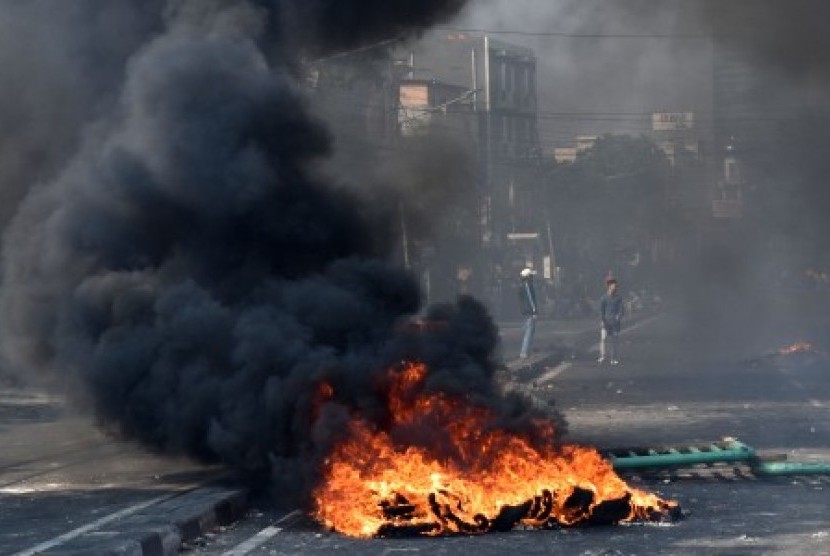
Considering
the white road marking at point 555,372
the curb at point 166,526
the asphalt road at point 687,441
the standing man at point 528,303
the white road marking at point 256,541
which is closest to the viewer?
the curb at point 166,526

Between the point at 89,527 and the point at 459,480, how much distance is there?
97.8 inches

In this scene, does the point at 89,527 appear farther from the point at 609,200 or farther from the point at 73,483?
the point at 609,200

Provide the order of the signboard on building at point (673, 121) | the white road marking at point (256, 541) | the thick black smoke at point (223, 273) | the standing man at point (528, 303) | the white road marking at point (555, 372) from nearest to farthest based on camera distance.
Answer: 1. the white road marking at point (256, 541)
2. the thick black smoke at point (223, 273)
3. the white road marking at point (555, 372)
4. the standing man at point (528, 303)
5. the signboard on building at point (673, 121)

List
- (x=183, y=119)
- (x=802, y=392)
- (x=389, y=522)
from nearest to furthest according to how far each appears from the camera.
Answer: (x=389, y=522), (x=183, y=119), (x=802, y=392)

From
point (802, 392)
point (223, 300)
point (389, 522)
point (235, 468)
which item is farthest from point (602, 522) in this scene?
point (802, 392)

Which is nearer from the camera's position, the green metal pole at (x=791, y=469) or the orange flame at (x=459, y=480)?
the orange flame at (x=459, y=480)

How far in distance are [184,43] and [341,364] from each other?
4503 millimetres

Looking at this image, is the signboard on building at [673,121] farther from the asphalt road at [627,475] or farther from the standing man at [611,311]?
the asphalt road at [627,475]

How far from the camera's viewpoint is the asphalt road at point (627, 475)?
10.2 metres

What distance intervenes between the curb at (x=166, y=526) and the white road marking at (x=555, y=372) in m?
15.0

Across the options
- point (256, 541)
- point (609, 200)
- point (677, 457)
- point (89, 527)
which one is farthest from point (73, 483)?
point (609, 200)

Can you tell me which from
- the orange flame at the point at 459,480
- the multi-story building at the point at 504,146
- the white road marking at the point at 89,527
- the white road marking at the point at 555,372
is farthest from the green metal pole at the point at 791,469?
the multi-story building at the point at 504,146

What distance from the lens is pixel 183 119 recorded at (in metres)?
14.9

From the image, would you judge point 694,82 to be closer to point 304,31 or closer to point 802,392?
point 802,392
